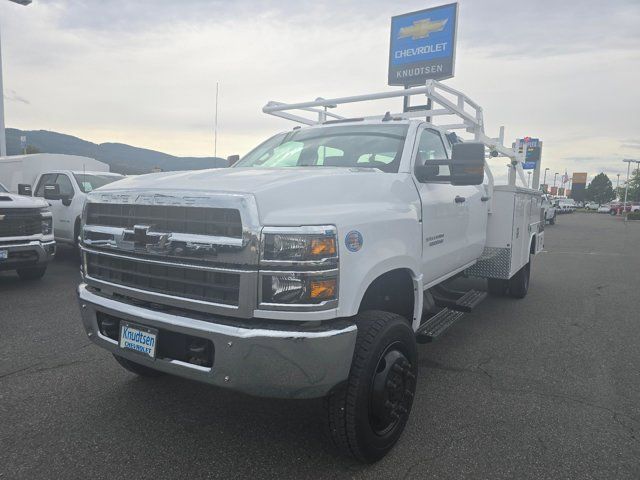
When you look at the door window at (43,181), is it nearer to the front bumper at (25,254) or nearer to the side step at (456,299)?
the front bumper at (25,254)

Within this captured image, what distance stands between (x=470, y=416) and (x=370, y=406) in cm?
104

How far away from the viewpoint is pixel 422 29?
52.1ft

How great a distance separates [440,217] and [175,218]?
2.04 meters

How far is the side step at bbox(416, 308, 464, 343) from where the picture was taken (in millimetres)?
3451

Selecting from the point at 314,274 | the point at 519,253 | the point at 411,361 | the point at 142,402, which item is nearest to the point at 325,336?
the point at 314,274

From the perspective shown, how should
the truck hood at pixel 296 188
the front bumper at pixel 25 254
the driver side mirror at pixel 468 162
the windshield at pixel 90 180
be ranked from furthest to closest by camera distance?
1. the windshield at pixel 90 180
2. the front bumper at pixel 25 254
3. the driver side mirror at pixel 468 162
4. the truck hood at pixel 296 188

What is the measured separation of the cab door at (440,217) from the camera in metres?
3.41

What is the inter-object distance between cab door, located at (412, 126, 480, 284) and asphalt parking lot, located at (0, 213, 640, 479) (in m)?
0.94

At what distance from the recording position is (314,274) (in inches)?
87.3

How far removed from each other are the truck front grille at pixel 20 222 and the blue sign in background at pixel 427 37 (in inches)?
501

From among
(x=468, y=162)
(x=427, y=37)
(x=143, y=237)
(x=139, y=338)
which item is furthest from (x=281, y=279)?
(x=427, y=37)

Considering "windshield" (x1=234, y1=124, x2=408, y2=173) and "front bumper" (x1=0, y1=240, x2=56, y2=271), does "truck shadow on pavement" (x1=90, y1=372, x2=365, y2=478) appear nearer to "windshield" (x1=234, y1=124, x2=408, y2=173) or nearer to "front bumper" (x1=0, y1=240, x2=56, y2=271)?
"windshield" (x1=234, y1=124, x2=408, y2=173)

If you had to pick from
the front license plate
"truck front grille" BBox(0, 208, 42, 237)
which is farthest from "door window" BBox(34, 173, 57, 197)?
the front license plate

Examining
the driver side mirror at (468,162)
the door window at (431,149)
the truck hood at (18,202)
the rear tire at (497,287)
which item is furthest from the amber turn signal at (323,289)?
the truck hood at (18,202)
